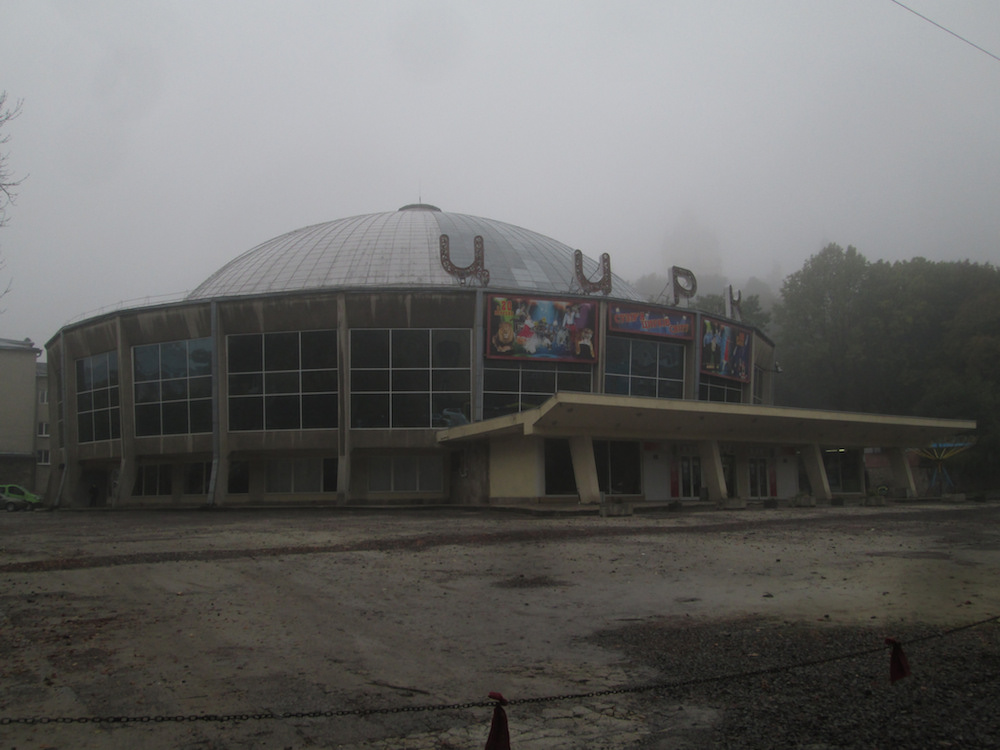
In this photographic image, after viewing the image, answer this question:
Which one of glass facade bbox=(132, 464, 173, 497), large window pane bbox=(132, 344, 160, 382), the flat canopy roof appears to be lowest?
glass facade bbox=(132, 464, 173, 497)

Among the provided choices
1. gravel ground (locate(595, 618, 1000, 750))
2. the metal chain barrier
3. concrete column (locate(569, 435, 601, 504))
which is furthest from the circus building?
the metal chain barrier

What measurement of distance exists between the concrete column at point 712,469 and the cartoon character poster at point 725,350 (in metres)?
7.71

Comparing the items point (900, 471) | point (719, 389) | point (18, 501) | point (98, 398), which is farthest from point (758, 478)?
point (18, 501)

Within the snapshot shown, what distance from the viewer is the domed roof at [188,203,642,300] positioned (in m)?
41.2

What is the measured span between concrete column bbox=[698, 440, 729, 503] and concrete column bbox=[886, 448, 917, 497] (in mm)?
15499

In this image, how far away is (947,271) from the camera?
73.6 meters

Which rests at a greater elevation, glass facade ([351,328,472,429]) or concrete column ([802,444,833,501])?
glass facade ([351,328,472,429])

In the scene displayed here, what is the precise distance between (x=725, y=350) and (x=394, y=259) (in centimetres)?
1934

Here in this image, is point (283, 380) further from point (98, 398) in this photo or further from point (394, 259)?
point (98, 398)

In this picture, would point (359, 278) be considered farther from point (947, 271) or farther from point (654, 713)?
point (947, 271)

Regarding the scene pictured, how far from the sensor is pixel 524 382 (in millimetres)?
36938

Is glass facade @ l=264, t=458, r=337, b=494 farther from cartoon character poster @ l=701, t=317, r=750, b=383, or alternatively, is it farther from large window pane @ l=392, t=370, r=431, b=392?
cartoon character poster @ l=701, t=317, r=750, b=383

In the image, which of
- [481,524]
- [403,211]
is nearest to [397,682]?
[481,524]

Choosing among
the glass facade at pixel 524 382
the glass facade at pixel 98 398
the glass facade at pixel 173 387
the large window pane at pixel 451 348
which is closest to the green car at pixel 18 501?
the glass facade at pixel 98 398
